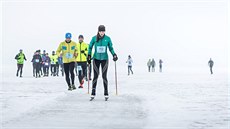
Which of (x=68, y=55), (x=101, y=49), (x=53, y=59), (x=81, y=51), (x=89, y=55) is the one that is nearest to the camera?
(x=101, y=49)

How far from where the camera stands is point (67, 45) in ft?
40.5

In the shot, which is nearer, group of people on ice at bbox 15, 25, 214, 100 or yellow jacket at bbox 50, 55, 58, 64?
group of people on ice at bbox 15, 25, 214, 100

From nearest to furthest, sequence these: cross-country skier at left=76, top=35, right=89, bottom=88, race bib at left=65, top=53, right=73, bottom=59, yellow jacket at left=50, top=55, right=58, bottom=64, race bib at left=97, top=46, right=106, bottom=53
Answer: race bib at left=97, top=46, right=106, bottom=53, race bib at left=65, top=53, right=73, bottom=59, cross-country skier at left=76, top=35, right=89, bottom=88, yellow jacket at left=50, top=55, right=58, bottom=64

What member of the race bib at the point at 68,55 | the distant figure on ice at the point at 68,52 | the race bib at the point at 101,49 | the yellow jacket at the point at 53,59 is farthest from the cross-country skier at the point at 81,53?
the yellow jacket at the point at 53,59

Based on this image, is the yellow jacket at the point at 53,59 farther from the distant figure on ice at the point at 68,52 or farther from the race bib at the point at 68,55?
the race bib at the point at 68,55

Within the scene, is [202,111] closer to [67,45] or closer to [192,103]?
[192,103]

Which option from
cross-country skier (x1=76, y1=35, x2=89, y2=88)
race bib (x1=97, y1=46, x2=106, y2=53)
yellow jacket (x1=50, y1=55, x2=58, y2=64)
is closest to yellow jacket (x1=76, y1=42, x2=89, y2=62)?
cross-country skier (x1=76, y1=35, x2=89, y2=88)

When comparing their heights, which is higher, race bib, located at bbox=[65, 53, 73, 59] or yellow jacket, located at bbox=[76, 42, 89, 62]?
yellow jacket, located at bbox=[76, 42, 89, 62]

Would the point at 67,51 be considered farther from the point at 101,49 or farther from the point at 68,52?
the point at 101,49

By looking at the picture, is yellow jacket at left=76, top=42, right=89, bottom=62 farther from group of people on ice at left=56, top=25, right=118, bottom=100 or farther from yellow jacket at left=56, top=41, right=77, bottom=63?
yellow jacket at left=56, top=41, right=77, bottom=63

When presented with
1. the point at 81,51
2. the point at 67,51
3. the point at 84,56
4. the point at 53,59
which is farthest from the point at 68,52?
the point at 53,59

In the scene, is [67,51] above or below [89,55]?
above

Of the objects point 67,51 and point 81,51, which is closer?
point 67,51

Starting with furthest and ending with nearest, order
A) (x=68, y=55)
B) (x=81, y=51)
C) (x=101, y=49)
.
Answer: (x=81, y=51), (x=68, y=55), (x=101, y=49)
